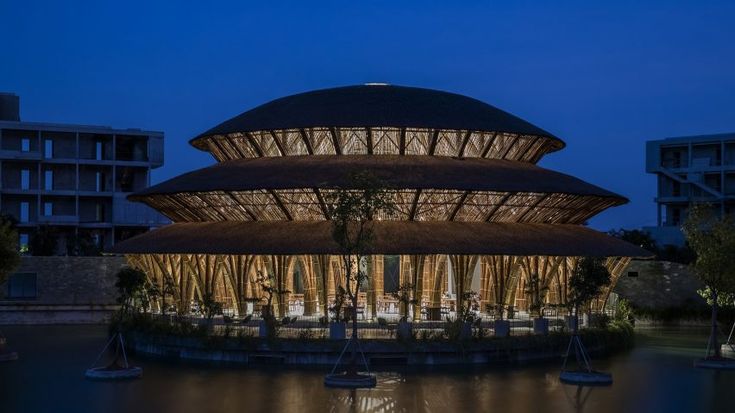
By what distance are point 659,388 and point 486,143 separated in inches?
785

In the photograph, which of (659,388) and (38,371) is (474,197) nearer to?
(659,388)

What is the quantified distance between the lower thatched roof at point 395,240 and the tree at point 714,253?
18.9ft

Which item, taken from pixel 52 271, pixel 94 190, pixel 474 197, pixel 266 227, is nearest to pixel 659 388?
pixel 474 197

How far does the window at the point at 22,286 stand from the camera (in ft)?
199

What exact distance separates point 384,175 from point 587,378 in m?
14.2

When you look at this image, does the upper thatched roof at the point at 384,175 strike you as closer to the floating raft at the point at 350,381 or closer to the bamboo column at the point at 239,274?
the bamboo column at the point at 239,274

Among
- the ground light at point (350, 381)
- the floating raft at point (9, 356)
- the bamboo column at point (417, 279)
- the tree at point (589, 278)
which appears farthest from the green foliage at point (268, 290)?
the tree at point (589, 278)

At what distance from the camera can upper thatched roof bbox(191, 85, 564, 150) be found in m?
47.1

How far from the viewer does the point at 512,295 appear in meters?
48.5

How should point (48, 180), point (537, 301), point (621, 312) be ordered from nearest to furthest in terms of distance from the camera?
1. point (537, 301)
2. point (621, 312)
3. point (48, 180)

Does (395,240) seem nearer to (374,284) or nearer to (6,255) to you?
(374,284)

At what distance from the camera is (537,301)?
44.3 meters

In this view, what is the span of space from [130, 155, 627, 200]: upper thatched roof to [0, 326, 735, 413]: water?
8859mm

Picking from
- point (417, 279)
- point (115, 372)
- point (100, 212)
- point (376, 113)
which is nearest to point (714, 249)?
point (417, 279)
